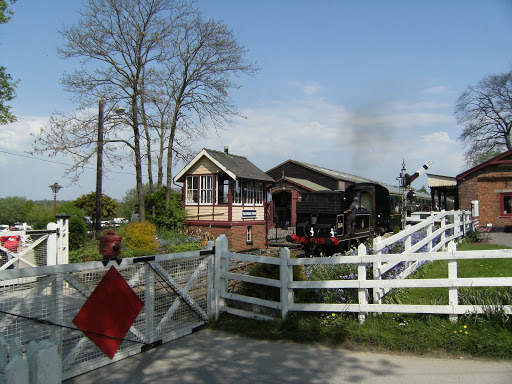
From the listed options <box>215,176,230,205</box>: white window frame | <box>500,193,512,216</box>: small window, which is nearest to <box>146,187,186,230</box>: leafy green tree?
<box>215,176,230,205</box>: white window frame

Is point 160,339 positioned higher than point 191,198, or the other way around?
point 191,198

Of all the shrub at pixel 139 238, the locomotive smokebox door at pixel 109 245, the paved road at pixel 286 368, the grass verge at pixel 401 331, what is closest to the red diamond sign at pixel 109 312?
the paved road at pixel 286 368

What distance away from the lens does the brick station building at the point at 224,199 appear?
2005cm

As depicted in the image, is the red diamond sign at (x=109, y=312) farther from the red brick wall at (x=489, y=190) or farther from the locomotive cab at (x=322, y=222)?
the red brick wall at (x=489, y=190)

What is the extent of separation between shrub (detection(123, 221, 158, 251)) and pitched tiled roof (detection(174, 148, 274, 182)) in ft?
15.4

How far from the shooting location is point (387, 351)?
512cm

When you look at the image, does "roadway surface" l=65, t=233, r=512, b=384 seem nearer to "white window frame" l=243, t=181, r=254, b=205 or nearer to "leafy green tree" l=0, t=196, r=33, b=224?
"white window frame" l=243, t=181, r=254, b=205

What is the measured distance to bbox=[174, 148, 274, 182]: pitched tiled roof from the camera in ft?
65.2

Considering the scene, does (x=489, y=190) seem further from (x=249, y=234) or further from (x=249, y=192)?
(x=249, y=234)

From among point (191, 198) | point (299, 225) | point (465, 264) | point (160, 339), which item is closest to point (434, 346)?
point (160, 339)

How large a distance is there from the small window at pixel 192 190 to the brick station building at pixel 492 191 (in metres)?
13.9

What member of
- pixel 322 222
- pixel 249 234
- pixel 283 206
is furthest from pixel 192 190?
pixel 283 206

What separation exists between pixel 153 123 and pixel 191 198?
17.3 ft

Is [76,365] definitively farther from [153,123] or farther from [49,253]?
[153,123]
